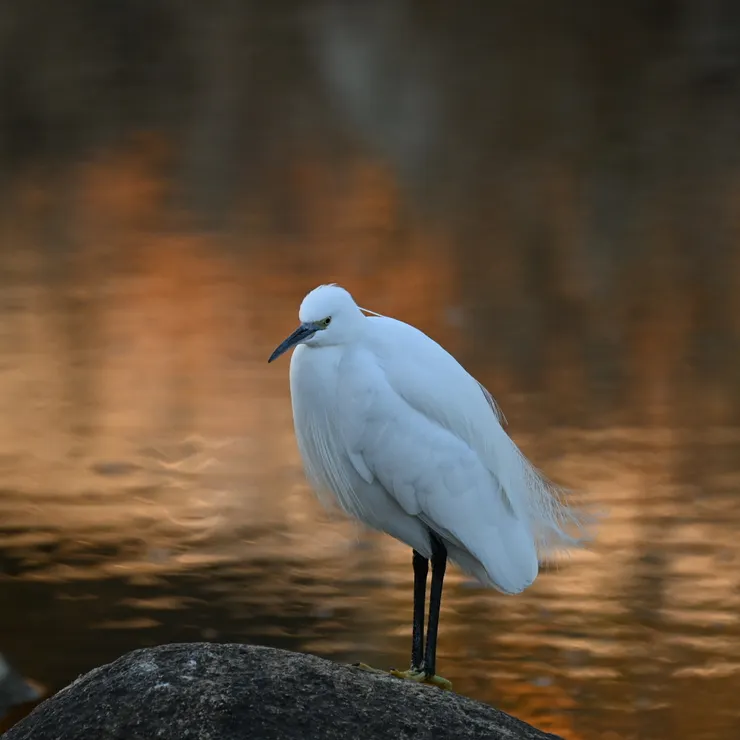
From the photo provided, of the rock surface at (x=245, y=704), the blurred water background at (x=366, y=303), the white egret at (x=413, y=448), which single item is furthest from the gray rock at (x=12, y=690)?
the rock surface at (x=245, y=704)

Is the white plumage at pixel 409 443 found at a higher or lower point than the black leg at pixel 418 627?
higher

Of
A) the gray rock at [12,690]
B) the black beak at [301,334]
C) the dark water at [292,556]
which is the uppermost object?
the black beak at [301,334]

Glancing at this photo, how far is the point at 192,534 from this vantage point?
5.27 metres

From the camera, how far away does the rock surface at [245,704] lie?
234 cm

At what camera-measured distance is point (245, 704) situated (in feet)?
7.73

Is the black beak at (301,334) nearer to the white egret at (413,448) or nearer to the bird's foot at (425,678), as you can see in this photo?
the white egret at (413,448)

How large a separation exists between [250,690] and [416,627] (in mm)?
572

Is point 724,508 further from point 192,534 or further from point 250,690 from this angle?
point 250,690

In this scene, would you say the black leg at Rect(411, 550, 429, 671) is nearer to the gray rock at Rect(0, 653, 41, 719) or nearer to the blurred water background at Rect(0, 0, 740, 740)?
the blurred water background at Rect(0, 0, 740, 740)

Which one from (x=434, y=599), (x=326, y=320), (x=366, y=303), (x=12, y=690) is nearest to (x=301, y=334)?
(x=326, y=320)

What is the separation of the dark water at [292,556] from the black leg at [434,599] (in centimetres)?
168

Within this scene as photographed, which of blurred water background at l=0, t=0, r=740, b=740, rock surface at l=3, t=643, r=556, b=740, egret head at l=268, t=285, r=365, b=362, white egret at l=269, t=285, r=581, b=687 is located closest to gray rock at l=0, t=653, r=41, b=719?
blurred water background at l=0, t=0, r=740, b=740

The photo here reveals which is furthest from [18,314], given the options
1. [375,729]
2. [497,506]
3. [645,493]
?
[375,729]

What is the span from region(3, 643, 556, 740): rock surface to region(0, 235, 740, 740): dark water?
2.12m
